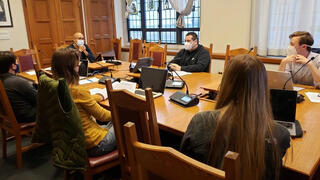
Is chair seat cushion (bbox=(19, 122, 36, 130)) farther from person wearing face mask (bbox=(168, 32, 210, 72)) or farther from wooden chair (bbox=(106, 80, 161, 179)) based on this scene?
person wearing face mask (bbox=(168, 32, 210, 72))

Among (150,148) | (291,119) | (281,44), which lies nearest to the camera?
(150,148)

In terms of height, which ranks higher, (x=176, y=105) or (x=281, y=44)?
(x=281, y=44)

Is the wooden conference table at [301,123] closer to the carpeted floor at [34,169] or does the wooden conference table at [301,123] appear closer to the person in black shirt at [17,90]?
the person in black shirt at [17,90]

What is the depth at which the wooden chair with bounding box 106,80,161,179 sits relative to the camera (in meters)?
1.25

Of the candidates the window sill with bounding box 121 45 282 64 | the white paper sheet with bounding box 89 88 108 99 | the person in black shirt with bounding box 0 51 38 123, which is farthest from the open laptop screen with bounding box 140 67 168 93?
the window sill with bounding box 121 45 282 64

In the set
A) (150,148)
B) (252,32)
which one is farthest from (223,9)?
(150,148)

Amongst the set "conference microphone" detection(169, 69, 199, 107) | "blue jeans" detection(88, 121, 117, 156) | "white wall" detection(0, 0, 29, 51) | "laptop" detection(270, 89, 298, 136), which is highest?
"white wall" detection(0, 0, 29, 51)

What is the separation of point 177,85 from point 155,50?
58.9 inches

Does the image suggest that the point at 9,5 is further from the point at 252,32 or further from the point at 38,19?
the point at 252,32

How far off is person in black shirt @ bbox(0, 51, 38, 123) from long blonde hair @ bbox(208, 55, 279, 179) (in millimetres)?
1915

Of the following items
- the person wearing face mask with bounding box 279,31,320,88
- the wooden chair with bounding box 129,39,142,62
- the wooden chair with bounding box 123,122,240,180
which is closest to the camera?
the wooden chair with bounding box 123,122,240,180

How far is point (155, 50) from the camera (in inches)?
147

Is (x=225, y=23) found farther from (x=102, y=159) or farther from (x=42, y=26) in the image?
(x=42, y=26)

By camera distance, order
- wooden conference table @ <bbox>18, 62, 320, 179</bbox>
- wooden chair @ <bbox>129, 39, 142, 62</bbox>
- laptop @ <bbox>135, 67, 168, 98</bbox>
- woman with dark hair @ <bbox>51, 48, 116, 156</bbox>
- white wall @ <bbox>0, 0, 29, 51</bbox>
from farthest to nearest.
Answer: wooden chair @ <bbox>129, 39, 142, 62</bbox>
white wall @ <bbox>0, 0, 29, 51</bbox>
laptop @ <bbox>135, 67, 168, 98</bbox>
woman with dark hair @ <bbox>51, 48, 116, 156</bbox>
wooden conference table @ <bbox>18, 62, 320, 179</bbox>
